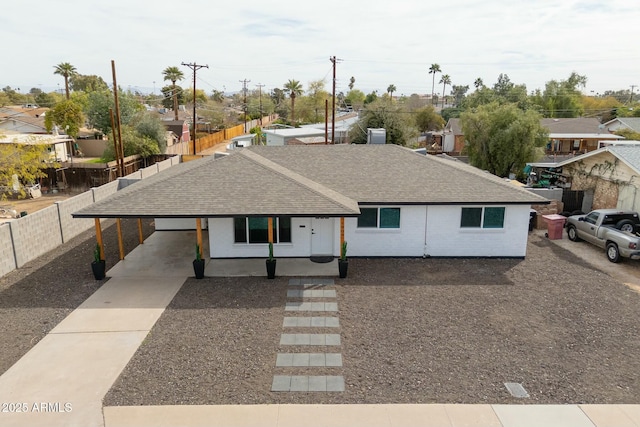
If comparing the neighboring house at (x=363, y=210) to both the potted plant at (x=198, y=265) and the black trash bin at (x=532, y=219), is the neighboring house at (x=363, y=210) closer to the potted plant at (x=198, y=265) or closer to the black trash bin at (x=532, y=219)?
the potted plant at (x=198, y=265)

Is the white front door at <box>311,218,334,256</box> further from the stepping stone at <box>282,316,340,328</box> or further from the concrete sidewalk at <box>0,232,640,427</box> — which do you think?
the concrete sidewalk at <box>0,232,640,427</box>

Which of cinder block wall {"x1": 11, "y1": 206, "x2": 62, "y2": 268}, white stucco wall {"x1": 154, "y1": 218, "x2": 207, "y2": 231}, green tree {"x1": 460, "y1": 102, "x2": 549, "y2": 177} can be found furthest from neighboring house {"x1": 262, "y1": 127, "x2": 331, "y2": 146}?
cinder block wall {"x1": 11, "y1": 206, "x2": 62, "y2": 268}

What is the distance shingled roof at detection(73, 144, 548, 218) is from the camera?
14742mm

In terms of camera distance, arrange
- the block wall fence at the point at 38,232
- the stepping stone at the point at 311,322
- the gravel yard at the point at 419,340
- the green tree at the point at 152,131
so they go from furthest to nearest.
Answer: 1. the green tree at the point at 152,131
2. the block wall fence at the point at 38,232
3. the stepping stone at the point at 311,322
4. the gravel yard at the point at 419,340

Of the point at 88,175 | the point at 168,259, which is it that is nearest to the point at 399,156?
the point at 168,259

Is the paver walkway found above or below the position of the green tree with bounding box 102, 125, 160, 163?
below

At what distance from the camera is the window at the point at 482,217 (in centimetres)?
1703

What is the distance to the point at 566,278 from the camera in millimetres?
15508

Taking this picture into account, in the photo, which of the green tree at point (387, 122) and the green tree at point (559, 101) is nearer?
the green tree at point (387, 122)

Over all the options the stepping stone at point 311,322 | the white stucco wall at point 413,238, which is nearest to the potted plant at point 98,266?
the white stucco wall at point 413,238

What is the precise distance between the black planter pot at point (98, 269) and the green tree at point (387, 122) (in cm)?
3637

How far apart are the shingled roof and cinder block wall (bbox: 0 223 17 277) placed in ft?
11.0

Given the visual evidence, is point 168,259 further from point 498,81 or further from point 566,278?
point 498,81

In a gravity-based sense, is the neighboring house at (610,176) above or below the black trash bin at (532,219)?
above
